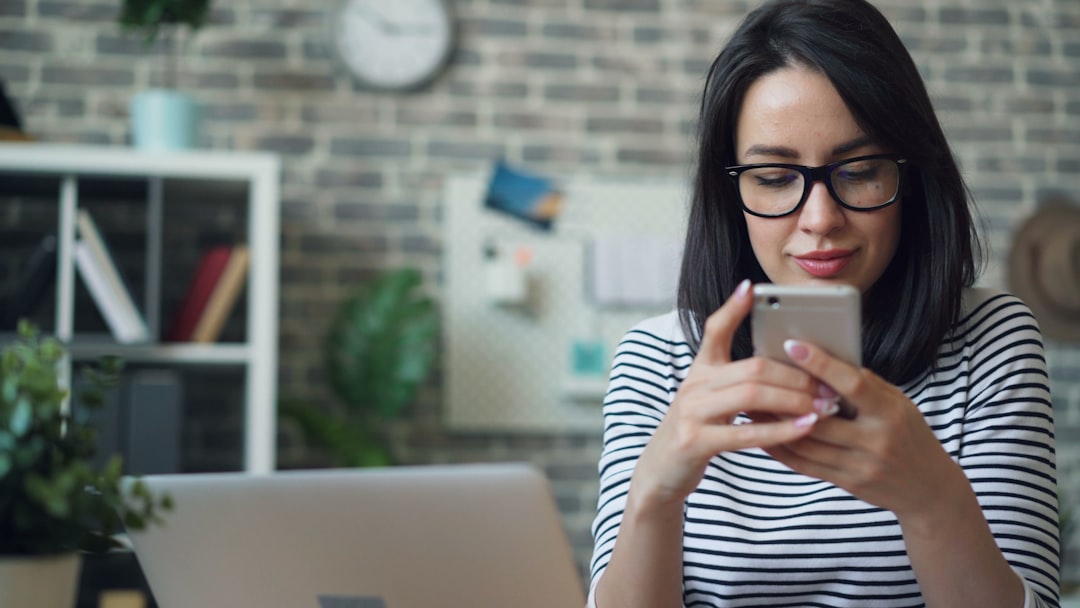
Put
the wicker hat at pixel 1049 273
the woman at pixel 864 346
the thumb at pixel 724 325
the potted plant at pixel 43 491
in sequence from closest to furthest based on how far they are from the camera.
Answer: the potted plant at pixel 43 491
the thumb at pixel 724 325
the woman at pixel 864 346
the wicker hat at pixel 1049 273

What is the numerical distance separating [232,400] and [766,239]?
212cm

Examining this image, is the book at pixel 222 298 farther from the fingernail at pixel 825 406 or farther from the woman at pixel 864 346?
the fingernail at pixel 825 406

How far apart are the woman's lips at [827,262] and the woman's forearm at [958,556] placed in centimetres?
29

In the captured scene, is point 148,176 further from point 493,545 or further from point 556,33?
point 493,545

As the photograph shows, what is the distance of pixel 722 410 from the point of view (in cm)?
93

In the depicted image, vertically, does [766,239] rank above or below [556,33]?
below

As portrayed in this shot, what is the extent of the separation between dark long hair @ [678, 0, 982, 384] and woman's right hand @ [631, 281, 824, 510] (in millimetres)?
358

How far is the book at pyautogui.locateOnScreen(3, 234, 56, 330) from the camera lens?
2678 mm

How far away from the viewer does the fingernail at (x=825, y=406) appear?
899mm

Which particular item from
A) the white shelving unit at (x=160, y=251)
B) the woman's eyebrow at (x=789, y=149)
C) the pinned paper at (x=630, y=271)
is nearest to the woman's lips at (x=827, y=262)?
the woman's eyebrow at (x=789, y=149)

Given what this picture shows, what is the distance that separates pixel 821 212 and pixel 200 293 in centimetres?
194

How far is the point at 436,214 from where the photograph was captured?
3.17m

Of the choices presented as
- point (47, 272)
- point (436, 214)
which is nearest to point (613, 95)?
point (436, 214)

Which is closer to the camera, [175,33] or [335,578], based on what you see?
[335,578]
